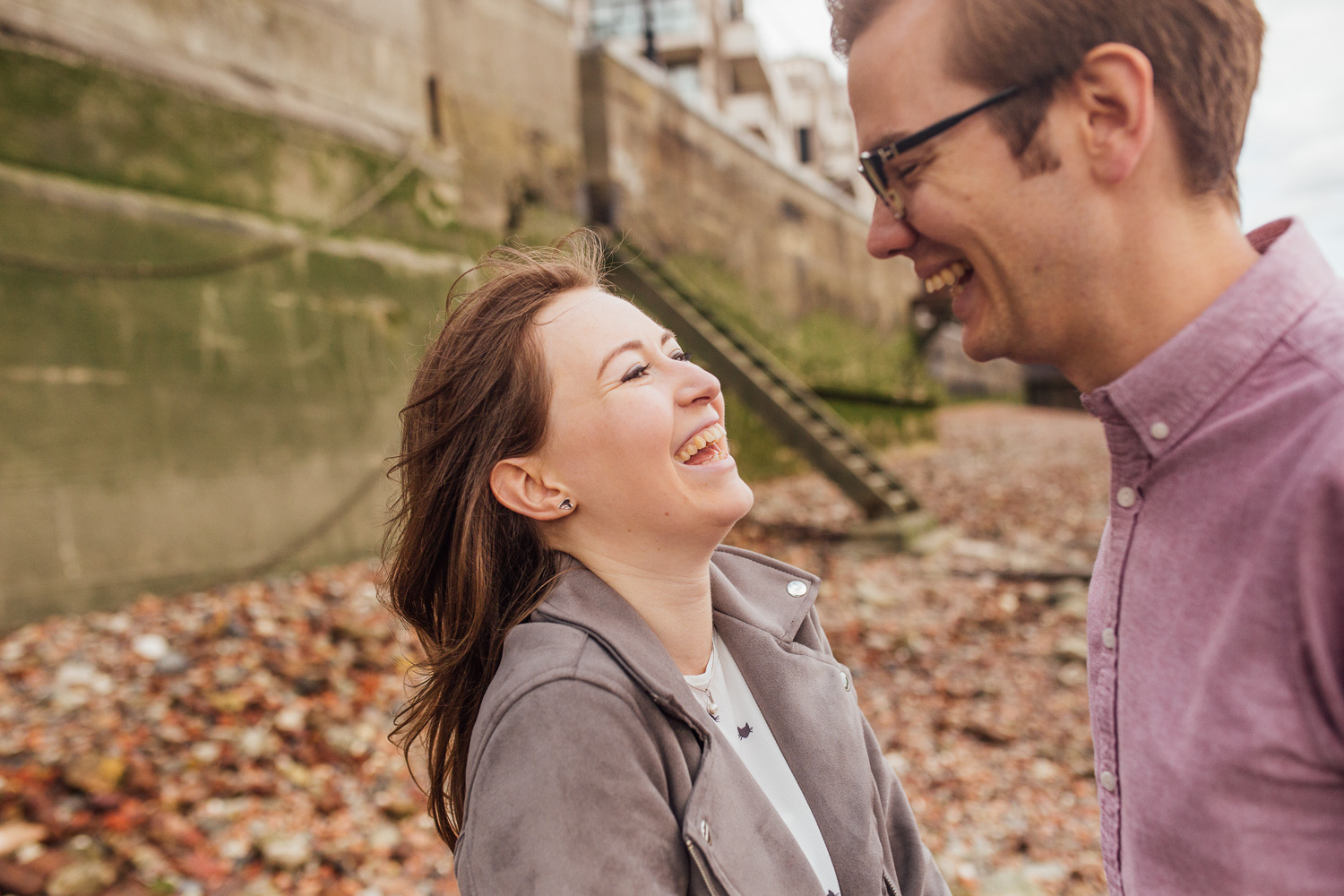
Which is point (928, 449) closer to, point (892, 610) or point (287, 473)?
point (892, 610)

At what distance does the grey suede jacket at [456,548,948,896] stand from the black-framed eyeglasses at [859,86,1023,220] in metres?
0.76

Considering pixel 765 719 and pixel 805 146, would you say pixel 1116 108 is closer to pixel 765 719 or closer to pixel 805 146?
pixel 765 719

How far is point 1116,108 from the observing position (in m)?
1.12

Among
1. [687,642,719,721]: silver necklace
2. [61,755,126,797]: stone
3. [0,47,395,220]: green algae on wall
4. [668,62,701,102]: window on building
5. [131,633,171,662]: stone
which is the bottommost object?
[61,755,126,797]: stone

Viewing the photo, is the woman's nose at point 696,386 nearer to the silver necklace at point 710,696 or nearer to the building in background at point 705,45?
the silver necklace at point 710,696

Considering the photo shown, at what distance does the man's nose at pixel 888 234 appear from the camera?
133cm

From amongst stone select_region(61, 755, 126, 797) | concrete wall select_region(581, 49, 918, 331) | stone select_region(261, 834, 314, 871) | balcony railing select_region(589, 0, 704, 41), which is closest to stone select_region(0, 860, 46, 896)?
stone select_region(61, 755, 126, 797)

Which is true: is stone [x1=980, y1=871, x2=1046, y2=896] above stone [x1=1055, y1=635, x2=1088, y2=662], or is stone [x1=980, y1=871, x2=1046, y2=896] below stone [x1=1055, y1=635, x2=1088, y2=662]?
below

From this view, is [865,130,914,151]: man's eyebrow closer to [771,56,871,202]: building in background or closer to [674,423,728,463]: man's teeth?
[674,423,728,463]: man's teeth

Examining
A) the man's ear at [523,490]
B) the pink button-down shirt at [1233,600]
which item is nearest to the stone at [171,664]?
the man's ear at [523,490]

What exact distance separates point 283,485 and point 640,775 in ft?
14.9

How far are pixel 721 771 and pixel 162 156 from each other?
4.79 m

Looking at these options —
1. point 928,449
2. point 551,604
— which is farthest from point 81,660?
point 928,449

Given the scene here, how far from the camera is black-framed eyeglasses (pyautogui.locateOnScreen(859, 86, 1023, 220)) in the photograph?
1202 millimetres
